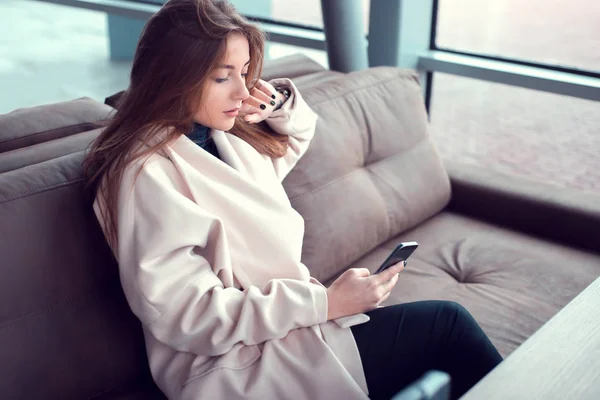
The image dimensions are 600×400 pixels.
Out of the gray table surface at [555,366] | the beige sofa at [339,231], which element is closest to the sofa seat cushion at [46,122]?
the beige sofa at [339,231]

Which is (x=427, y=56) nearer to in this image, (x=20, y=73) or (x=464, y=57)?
(x=464, y=57)

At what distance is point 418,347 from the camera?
134 centimetres

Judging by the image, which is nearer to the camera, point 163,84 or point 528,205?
point 163,84

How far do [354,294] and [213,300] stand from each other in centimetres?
27

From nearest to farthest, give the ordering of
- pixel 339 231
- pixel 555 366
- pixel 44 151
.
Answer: pixel 555 366, pixel 44 151, pixel 339 231

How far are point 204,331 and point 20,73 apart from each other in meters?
4.19

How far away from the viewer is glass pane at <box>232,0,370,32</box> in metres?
3.36

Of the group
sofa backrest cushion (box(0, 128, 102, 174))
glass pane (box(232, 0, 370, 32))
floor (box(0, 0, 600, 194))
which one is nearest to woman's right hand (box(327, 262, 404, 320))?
sofa backrest cushion (box(0, 128, 102, 174))

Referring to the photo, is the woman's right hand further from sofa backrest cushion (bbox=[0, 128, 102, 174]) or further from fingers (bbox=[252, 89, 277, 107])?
sofa backrest cushion (bbox=[0, 128, 102, 174])

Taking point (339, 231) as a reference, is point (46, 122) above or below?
above

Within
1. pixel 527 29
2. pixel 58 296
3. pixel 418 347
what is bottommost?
pixel 418 347

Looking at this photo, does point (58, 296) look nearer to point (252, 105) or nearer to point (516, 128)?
point (252, 105)

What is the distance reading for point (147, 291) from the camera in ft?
3.95

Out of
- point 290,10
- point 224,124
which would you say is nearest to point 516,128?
point 290,10
